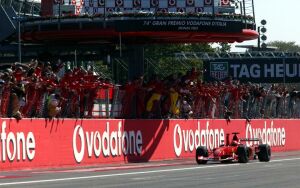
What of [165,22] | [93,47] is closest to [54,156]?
[165,22]

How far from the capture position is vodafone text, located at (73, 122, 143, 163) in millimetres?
28703

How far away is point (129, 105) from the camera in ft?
104

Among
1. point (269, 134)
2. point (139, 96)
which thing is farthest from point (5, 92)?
point (269, 134)

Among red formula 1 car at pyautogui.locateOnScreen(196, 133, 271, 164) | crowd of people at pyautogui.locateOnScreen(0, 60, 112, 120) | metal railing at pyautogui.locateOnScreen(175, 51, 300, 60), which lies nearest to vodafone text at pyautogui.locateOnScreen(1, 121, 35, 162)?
crowd of people at pyautogui.locateOnScreen(0, 60, 112, 120)

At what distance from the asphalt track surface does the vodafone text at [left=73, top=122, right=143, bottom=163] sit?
4.28ft

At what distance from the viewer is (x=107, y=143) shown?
99.3ft

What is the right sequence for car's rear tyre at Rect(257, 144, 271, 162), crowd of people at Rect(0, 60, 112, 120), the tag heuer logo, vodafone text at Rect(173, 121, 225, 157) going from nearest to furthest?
crowd of people at Rect(0, 60, 112, 120), car's rear tyre at Rect(257, 144, 271, 162), vodafone text at Rect(173, 121, 225, 157), the tag heuer logo

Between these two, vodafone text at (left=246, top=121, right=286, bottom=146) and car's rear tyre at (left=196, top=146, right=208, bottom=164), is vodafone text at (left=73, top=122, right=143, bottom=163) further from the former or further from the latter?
vodafone text at (left=246, top=121, right=286, bottom=146)

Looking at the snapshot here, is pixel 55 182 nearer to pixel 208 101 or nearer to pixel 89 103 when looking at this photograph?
pixel 89 103

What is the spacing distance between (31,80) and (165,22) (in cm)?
1090

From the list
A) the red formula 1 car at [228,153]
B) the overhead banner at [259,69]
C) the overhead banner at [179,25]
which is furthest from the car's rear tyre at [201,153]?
the overhead banner at [259,69]

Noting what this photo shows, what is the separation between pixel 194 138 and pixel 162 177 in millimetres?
14041

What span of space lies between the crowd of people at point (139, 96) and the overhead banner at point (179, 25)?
2.07 metres

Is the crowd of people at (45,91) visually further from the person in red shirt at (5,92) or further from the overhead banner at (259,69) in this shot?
the overhead banner at (259,69)
